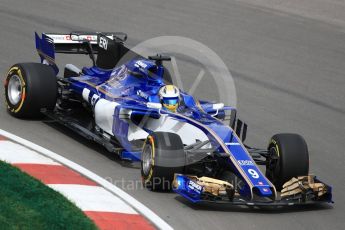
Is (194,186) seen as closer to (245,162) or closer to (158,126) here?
(245,162)

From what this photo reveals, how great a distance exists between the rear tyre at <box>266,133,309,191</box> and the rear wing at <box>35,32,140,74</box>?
2.85m

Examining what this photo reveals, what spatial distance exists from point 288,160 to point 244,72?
20.3 feet

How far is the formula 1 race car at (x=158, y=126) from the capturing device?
1038cm

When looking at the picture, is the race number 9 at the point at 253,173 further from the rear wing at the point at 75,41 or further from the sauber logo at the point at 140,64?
the rear wing at the point at 75,41

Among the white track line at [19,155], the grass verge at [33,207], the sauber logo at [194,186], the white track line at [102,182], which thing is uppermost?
the sauber logo at [194,186]

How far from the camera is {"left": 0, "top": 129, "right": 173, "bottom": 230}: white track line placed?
971 cm

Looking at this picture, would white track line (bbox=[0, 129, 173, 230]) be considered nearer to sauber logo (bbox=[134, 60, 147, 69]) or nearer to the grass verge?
the grass verge

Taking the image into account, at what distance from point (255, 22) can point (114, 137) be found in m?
9.17

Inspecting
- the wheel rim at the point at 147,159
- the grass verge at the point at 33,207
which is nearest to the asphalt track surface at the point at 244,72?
the wheel rim at the point at 147,159

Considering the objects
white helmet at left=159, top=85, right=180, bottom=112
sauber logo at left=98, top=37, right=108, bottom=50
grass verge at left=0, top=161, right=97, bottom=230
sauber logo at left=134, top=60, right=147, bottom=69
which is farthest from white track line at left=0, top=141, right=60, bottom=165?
sauber logo at left=98, top=37, right=108, bottom=50

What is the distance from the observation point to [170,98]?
1162 cm

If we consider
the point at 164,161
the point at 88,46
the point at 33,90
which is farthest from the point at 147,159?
the point at 88,46

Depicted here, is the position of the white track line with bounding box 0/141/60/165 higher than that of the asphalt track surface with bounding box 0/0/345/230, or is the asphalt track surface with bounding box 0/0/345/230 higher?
the asphalt track surface with bounding box 0/0/345/230

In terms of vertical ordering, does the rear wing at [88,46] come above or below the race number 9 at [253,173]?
above
